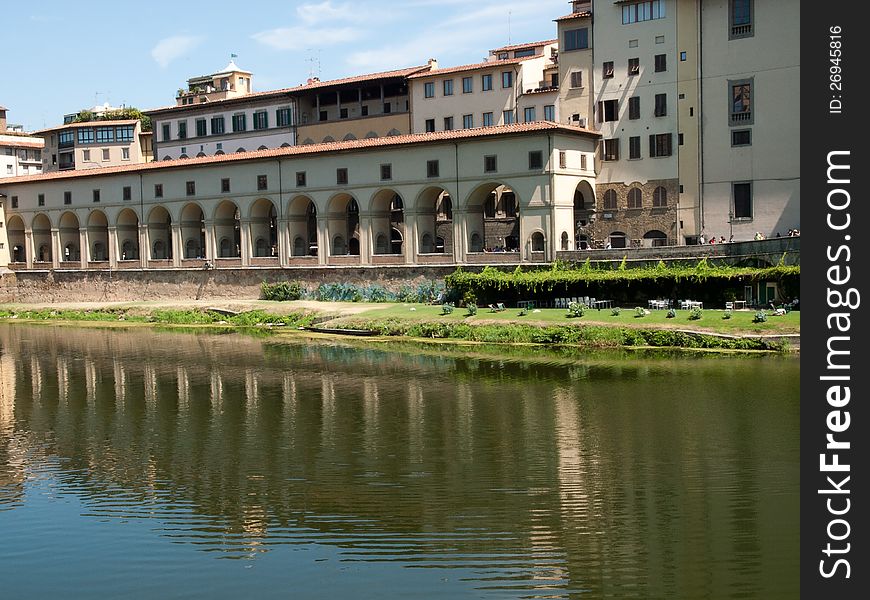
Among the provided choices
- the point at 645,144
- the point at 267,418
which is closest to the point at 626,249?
the point at 645,144

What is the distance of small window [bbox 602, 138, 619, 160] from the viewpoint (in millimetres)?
58938

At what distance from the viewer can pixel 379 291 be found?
60.7 meters

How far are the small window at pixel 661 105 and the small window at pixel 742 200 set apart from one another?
5.67 metres

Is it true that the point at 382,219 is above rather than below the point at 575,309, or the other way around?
above

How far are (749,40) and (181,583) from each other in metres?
46.2

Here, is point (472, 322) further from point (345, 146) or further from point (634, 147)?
point (345, 146)

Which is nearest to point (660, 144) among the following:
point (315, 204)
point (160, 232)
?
point (315, 204)

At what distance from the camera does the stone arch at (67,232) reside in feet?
255

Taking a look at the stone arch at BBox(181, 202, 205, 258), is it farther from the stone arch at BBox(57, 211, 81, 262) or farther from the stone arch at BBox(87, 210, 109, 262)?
the stone arch at BBox(57, 211, 81, 262)

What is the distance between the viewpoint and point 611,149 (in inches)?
2328

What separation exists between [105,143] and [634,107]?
60666mm

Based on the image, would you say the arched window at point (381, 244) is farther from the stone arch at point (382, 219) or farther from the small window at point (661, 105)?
the small window at point (661, 105)

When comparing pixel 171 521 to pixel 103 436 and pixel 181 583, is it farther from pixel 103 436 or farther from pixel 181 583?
pixel 103 436

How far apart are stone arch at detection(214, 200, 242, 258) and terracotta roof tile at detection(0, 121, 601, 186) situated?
3.20m
